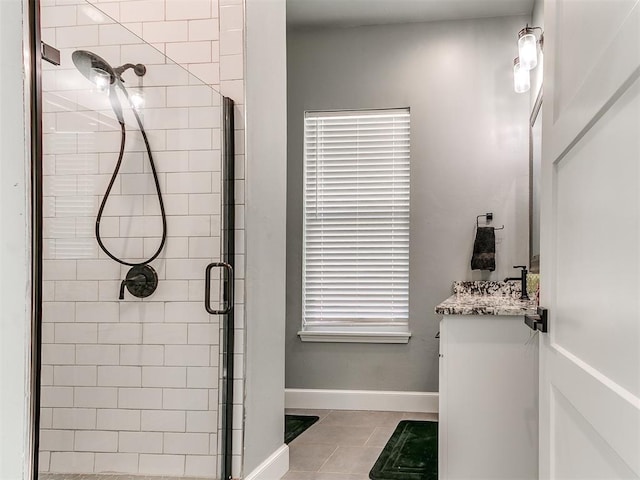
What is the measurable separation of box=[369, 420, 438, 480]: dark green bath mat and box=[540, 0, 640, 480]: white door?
167cm

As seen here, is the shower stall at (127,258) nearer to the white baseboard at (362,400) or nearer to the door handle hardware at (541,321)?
the door handle hardware at (541,321)

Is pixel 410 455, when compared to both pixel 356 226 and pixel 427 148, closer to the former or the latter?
pixel 356 226

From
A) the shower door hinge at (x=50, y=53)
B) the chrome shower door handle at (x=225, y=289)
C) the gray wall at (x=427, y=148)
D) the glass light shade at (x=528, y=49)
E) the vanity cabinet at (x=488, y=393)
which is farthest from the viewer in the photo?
the gray wall at (x=427, y=148)

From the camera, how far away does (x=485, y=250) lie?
14.5 ft

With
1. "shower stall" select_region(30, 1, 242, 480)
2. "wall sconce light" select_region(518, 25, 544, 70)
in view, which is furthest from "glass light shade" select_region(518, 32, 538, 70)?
"shower stall" select_region(30, 1, 242, 480)

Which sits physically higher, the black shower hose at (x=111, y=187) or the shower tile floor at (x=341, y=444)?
the black shower hose at (x=111, y=187)

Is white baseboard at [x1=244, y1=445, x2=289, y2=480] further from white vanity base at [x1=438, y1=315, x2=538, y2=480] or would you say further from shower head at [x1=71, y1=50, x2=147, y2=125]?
shower head at [x1=71, y1=50, x2=147, y2=125]

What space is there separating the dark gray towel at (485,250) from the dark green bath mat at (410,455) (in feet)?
3.69

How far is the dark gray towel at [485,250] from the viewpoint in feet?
14.5

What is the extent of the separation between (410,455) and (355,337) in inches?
52.9

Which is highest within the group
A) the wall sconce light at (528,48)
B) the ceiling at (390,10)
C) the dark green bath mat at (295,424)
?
the ceiling at (390,10)

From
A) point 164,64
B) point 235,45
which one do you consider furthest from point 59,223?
point 235,45

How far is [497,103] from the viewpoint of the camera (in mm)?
4582

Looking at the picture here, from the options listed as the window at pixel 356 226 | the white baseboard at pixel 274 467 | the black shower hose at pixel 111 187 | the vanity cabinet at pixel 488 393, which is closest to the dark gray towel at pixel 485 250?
the window at pixel 356 226
